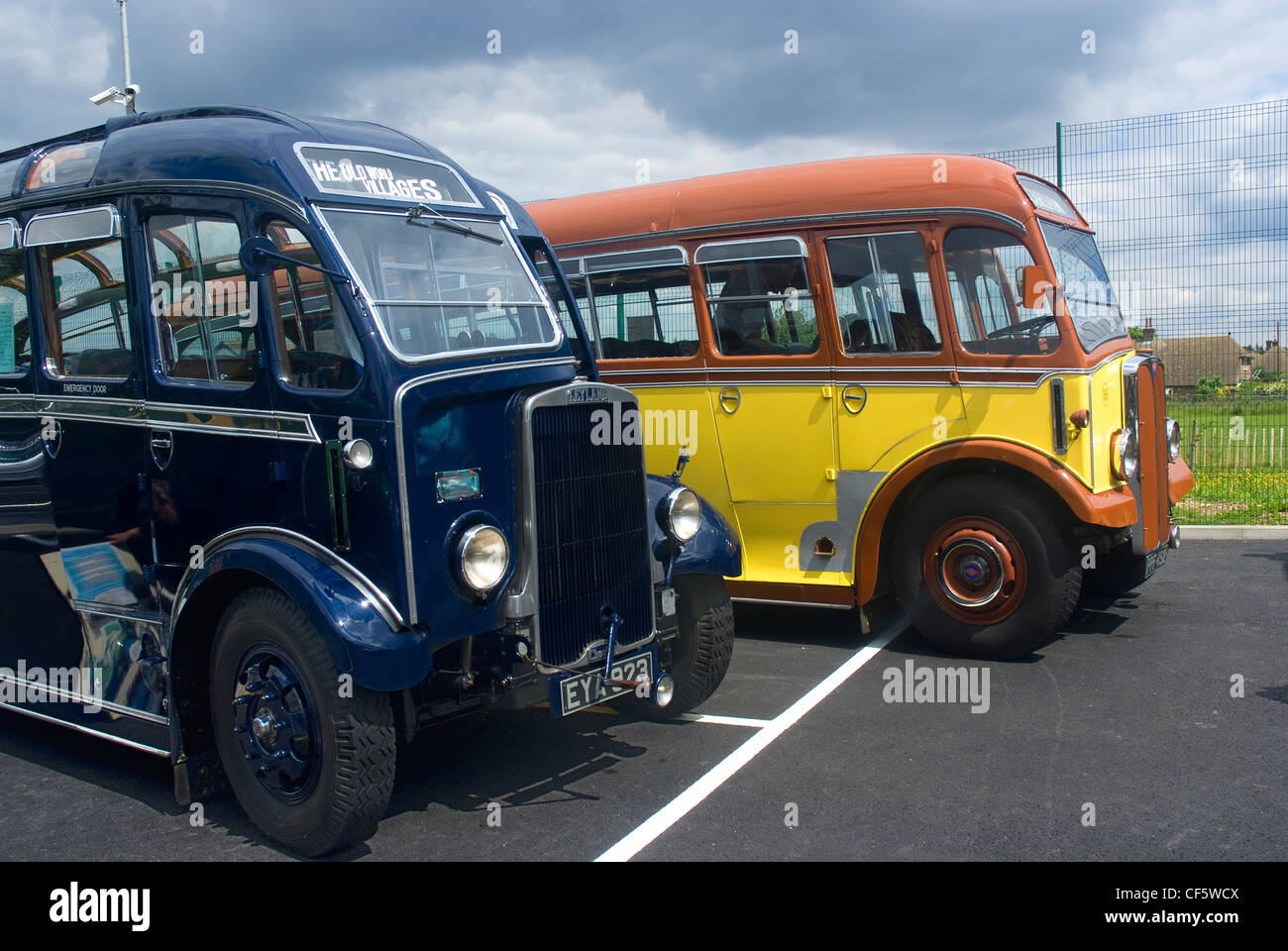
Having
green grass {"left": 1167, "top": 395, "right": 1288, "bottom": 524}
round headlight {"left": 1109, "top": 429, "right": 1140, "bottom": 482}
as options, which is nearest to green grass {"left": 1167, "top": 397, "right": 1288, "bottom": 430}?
green grass {"left": 1167, "top": 395, "right": 1288, "bottom": 524}

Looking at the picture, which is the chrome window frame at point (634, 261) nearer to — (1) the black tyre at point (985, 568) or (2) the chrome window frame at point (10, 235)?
(1) the black tyre at point (985, 568)

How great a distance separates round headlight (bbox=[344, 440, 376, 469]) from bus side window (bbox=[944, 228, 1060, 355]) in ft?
12.8

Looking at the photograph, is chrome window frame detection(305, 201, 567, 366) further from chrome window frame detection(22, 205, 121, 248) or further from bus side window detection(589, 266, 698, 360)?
bus side window detection(589, 266, 698, 360)

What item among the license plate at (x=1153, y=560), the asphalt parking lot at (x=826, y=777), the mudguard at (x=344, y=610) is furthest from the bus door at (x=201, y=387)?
the license plate at (x=1153, y=560)

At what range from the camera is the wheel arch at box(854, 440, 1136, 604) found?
6098 millimetres

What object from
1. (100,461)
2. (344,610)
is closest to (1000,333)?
(344,610)

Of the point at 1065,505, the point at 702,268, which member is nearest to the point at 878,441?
the point at 1065,505

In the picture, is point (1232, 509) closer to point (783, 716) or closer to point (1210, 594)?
point (1210, 594)

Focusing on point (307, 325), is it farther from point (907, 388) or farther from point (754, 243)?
point (907, 388)

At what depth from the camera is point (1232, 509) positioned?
1098 centimetres

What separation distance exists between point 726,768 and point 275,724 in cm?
197

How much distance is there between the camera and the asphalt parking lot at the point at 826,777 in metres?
4.10

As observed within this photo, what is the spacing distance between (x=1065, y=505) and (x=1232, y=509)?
5806mm

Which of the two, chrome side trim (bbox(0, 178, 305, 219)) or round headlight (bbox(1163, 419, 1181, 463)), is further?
round headlight (bbox(1163, 419, 1181, 463))
